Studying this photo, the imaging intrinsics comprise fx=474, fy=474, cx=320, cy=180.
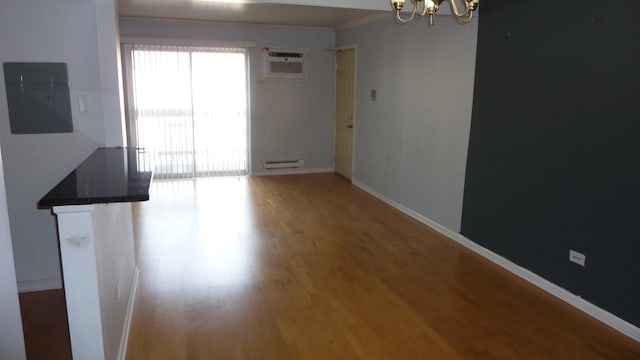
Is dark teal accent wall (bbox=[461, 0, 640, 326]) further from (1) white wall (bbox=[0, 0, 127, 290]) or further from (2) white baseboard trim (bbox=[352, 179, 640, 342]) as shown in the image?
(1) white wall (bbox=[0, 0, 127, 290])

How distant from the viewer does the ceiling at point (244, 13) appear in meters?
5.25

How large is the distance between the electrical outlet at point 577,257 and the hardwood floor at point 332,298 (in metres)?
0.33

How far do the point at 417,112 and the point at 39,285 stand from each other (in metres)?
3.95

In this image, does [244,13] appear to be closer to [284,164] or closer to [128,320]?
[284,164]

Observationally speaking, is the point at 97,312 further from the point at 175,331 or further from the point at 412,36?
the point at 412,36

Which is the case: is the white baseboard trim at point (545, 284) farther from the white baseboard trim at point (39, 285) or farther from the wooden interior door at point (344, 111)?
the white baseboard trim at point (39, 285)

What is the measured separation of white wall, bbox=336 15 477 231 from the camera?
14.9ft

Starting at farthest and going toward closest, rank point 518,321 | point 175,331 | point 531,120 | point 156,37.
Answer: point 156,37
point 531,120
point 518,321
point 175,331

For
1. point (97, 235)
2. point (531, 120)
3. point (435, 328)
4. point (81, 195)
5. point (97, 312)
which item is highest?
point (531, 120)

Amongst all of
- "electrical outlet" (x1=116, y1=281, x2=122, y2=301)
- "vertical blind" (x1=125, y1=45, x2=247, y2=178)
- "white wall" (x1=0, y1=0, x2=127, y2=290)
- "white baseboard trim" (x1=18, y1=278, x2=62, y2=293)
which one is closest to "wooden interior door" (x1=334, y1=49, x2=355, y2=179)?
"vertical blind" (x1=125, y1=45, x2=247, y2=178)

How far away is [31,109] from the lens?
3234 mm

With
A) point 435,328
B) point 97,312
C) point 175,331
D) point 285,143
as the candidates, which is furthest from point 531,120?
point 285,143

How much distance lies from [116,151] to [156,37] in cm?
424

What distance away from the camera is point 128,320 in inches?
117
